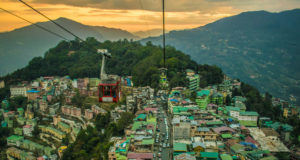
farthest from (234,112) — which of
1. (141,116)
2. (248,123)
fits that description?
(141,116)

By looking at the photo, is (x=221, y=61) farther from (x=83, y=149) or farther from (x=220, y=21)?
(x=83, y=149)

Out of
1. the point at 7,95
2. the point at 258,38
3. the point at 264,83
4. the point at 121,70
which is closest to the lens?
the point at 7,95

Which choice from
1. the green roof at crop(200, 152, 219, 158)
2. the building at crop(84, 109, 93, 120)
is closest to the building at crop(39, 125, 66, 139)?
the building at crop(84, 109, 93, 120)

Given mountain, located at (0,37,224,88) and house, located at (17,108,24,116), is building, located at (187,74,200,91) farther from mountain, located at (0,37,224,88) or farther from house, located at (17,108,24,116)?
house, located at (17,108,24,116)

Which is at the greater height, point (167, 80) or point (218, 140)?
point (167, 80)

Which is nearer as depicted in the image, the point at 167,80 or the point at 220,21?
the point at 167,80

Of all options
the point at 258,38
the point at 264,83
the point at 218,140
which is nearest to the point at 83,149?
the point at 218,140
